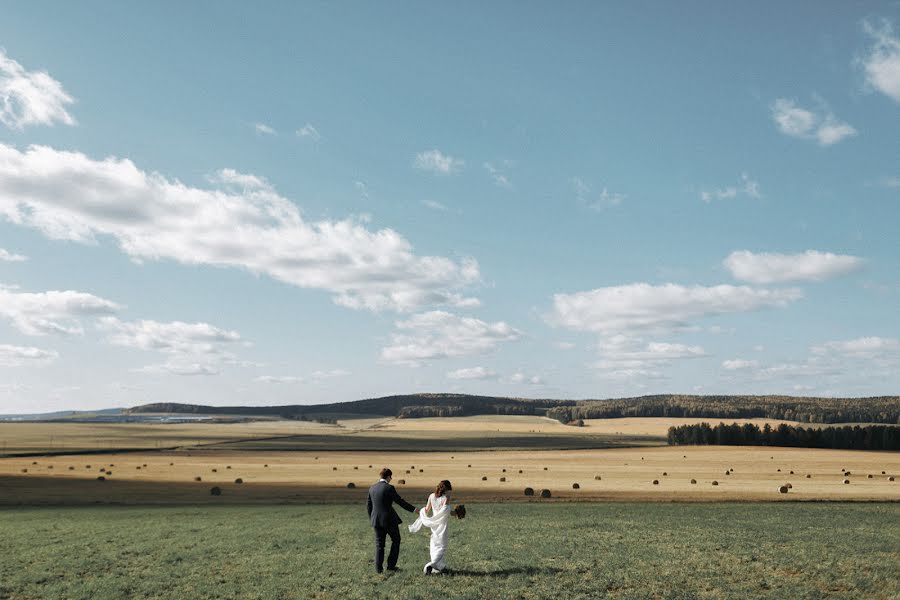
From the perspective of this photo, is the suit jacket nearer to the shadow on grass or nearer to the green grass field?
the green grass field

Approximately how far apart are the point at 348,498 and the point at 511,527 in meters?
27.2

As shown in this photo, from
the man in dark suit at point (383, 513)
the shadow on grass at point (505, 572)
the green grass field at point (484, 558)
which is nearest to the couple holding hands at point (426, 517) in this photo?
the man in dark suit at point (383, 513)

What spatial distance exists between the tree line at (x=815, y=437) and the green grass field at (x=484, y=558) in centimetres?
12492

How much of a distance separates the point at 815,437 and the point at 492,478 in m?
103

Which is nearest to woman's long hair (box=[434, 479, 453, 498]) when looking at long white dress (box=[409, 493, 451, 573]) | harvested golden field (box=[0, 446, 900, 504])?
long white dress (box=[409, 493, 451, 573])

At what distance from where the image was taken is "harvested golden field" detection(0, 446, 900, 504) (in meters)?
56.6

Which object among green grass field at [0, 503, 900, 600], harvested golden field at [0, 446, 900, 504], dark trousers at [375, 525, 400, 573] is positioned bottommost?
harvested golden field at [0, 446, 900, 504]

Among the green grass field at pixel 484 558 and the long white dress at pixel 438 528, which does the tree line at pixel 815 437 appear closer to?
the green grass field at pixel 484 558

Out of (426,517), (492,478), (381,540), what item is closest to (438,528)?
(426,517)

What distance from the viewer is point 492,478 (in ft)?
258

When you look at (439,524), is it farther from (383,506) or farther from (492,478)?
(492,478)

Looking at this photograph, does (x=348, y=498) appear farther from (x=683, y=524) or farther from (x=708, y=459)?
(x=708, y=459)

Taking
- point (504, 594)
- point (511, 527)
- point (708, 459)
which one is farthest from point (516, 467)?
point (504, 594)

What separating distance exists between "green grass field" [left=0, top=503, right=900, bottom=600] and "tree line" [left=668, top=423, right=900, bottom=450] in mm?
124920
